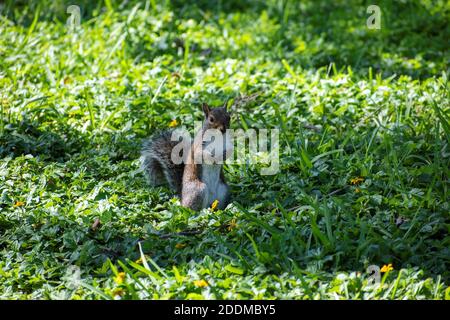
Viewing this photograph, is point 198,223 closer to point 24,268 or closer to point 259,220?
point 259,220

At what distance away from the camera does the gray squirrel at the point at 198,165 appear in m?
4.20

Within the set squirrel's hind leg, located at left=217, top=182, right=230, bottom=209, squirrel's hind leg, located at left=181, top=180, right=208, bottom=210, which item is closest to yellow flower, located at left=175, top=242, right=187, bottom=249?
squirrel's hind leg, located at left=181, top=180, right=208, bottom=210

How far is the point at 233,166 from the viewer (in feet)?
15.8

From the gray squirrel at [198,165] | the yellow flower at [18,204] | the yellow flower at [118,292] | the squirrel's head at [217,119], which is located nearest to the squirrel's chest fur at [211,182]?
the gray squirrel at [198,165]

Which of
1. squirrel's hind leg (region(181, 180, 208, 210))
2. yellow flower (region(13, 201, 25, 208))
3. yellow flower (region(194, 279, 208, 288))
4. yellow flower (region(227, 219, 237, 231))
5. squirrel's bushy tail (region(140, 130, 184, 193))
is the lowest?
yellow flower (region(194, 279, 208, 288))

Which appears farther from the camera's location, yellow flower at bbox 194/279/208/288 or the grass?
the grass

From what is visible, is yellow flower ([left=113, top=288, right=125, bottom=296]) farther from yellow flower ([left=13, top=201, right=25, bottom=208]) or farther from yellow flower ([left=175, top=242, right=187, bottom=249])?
yellow flower ([left=13, top=201, right=25, bottom=208])

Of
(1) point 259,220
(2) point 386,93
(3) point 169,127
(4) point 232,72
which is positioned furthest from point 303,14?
(1) point 259,220

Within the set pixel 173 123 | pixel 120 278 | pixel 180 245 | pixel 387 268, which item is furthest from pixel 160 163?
pixel 387 268

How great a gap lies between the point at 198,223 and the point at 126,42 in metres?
2.83

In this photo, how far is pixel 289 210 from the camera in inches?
163

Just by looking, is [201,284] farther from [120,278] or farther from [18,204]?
[18,204]

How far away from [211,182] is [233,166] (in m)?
0.61

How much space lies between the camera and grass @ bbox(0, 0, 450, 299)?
3549mm
